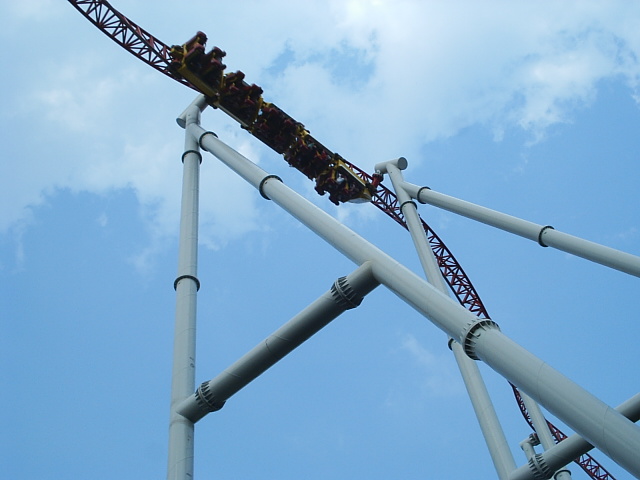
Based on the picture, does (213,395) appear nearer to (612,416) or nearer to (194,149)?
(612,416)

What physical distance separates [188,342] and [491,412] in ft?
16.8

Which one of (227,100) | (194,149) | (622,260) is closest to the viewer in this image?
(622,260)

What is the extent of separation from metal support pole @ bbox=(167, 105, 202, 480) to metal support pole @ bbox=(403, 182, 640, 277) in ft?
18.1

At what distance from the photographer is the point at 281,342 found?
7.79m

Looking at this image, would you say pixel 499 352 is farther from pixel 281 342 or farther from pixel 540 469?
pixel 540 469

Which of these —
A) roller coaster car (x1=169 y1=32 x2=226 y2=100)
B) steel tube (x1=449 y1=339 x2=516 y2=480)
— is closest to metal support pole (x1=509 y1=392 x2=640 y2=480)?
steel tube (x1=449 y1=339 x2=516 y2=480)

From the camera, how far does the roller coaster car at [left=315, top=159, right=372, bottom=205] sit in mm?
18672

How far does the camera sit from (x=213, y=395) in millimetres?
8086

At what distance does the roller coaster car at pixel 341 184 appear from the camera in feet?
61.3

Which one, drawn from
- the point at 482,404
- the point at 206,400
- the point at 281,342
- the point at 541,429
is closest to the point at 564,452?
the point at 482,404

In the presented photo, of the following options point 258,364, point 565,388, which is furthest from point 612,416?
point 258,364

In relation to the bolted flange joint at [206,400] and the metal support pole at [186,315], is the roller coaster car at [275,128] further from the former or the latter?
the bolted flange joint at [206,400]

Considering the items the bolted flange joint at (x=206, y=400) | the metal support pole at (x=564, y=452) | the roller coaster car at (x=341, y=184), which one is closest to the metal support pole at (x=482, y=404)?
the metal support pole at (x=564, y=452)

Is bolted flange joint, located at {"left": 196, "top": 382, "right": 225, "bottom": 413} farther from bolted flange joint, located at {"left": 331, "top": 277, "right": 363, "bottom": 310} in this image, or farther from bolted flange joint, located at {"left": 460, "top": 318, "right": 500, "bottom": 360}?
bolted flange joint, located at {"left": 460, "top": 318, "right": 500, "bottom": 360}
